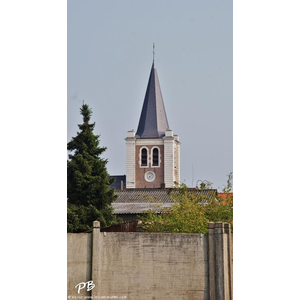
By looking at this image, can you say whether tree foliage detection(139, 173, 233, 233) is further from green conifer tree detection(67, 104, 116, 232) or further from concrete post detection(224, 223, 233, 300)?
green conifer tree detection(67, 104, 116, 232)

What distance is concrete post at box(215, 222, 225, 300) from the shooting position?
27.6 feet

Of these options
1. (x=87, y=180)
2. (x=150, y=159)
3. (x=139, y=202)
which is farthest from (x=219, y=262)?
(x=150, y=159)

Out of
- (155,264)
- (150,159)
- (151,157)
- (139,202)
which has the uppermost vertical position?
(151,157)

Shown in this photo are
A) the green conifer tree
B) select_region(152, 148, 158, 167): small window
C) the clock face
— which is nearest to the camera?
the green conifer tree

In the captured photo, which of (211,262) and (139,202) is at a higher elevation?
(139,202)

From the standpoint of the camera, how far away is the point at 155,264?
8.54 metres

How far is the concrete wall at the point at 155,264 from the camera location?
845 centimetres

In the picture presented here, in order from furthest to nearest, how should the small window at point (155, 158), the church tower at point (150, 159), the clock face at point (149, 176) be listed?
the small window at point (155, 158), the clock face at point (149, 176), the church tower at point (150, 159)

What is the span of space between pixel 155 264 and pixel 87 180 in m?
6.45

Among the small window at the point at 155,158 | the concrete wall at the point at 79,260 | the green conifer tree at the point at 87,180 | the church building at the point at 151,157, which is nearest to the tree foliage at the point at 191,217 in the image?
the concrete wall at the point at 79,260

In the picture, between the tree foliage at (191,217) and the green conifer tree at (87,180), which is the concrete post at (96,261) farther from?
the green conifer tree at (87,180)

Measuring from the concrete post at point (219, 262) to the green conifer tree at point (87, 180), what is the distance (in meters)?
5.94

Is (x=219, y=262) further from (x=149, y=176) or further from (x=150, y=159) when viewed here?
(x=150, y=159)

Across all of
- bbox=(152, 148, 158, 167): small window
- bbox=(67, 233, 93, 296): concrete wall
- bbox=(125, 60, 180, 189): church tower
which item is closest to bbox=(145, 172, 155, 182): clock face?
bbox=(125, 60, 180, 189): church tower
